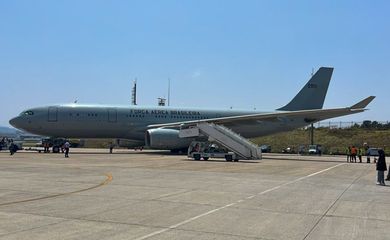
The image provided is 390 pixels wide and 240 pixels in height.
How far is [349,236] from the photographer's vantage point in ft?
26.2

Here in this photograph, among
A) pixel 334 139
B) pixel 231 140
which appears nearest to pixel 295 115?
pixel 231 140

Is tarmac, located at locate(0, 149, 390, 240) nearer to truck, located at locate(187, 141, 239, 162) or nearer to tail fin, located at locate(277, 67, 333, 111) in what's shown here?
truck, located at locate(187, 141, 239, 162)

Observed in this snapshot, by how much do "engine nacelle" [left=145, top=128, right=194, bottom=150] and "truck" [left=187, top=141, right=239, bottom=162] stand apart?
15.4 ft

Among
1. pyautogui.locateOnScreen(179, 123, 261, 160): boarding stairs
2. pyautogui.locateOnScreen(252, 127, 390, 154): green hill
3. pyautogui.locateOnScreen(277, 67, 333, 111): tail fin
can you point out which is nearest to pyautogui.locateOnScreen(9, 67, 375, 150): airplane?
pyautogui.locateOnScreen(277, 67, 333, 111): tail fin

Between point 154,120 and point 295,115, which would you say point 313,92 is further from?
point 154,120

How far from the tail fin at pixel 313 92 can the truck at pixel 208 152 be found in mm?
14030

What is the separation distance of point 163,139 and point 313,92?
16947 mm

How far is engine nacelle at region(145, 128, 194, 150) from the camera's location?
39031 mm

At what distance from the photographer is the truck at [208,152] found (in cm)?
3250

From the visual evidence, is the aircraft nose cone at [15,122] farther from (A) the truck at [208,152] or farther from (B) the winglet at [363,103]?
(B) the winglet at [363,103]

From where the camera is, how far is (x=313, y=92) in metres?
46.1

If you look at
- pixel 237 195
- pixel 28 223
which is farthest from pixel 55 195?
pixel 237 195

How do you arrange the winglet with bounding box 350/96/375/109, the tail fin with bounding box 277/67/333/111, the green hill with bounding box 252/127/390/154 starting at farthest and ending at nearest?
the green hill with bounding box 252/127/390/154 < the tail fin with bounding box 277/67/333/111 < the winglet with bounding box 350/96/375/109

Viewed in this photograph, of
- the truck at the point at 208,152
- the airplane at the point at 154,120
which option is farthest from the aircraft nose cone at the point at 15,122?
the truck at the point at 208,152
